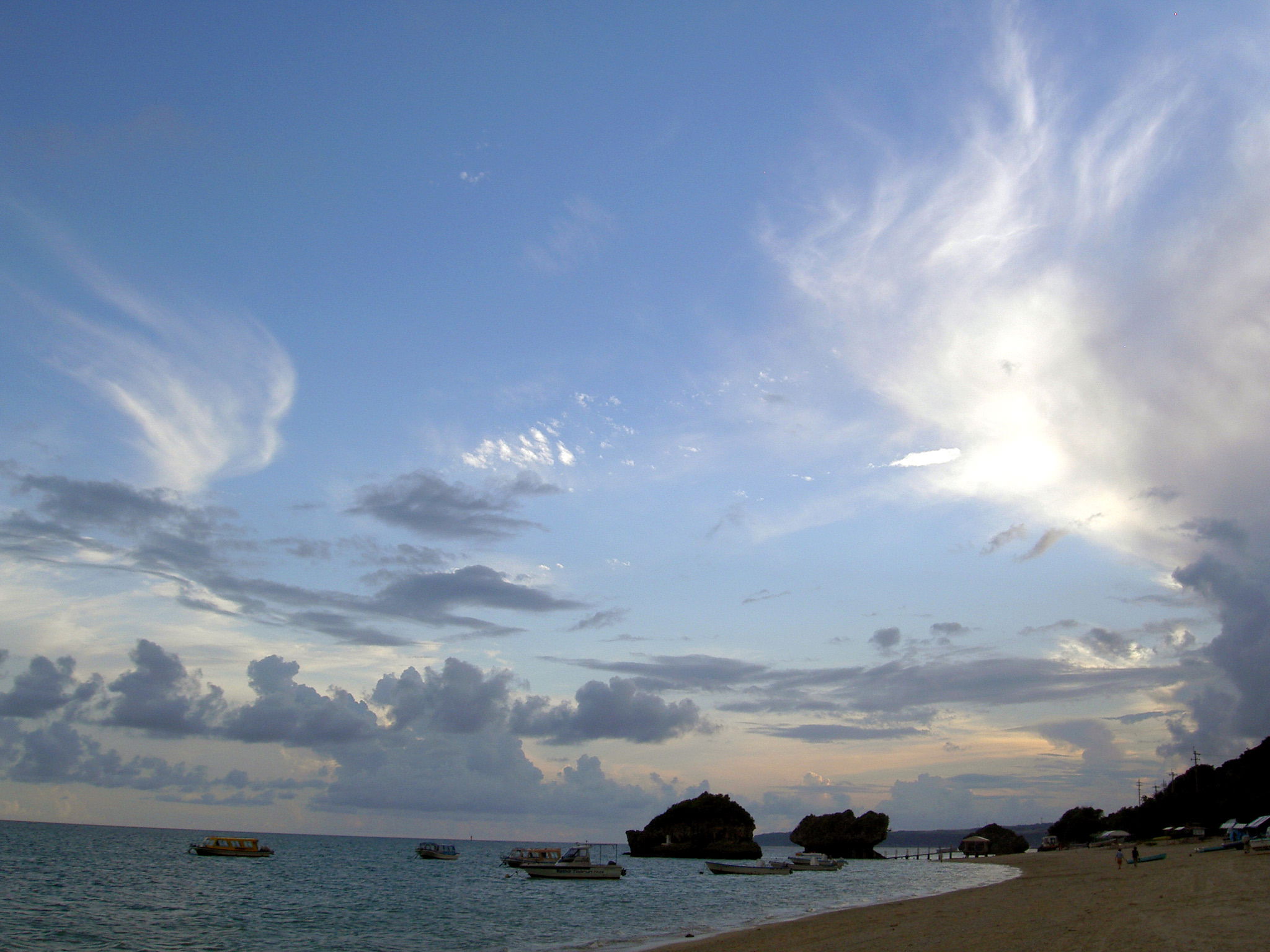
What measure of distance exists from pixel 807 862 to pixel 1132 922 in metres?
97.3

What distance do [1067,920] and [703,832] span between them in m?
149

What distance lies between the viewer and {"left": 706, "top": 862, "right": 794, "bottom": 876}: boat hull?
106125mm

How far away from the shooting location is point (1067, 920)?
3388 cm

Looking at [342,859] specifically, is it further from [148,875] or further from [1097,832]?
[1097,832]

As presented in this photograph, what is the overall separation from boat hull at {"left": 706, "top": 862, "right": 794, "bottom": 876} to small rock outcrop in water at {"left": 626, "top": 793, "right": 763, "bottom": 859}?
5885cm

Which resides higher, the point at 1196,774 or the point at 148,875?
the point at 1196,774

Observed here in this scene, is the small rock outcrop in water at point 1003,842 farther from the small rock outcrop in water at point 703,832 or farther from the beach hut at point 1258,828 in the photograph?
the beach hut at point 1258,828

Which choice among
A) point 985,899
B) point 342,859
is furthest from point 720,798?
point 985,899

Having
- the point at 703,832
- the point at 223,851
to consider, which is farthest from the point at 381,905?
the point at 703,832

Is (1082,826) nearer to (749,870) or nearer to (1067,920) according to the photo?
(749,870)

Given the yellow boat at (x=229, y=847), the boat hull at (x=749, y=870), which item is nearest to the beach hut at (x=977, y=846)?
the boat hull at (x=749, y=870)

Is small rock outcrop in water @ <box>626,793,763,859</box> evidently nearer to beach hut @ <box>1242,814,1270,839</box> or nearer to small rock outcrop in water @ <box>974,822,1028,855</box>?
small rock outcrop in water @ <box>974,822,1028,855</box>

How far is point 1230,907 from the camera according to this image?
32.9m

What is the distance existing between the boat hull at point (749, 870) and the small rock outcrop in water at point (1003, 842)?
9182cm
